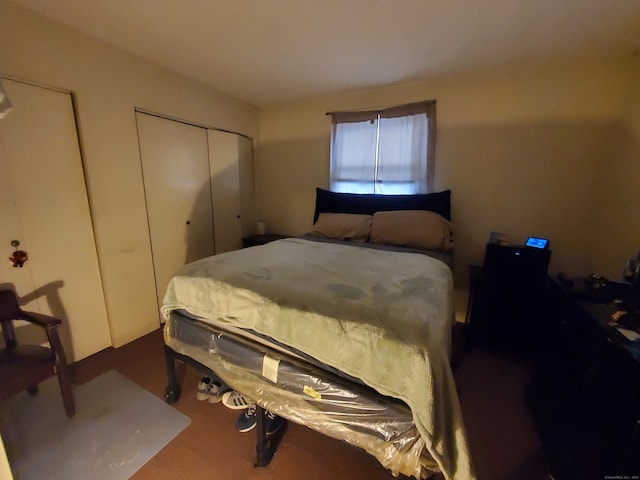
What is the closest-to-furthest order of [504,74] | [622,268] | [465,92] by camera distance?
[622,268] → [504,74] → [465,92]

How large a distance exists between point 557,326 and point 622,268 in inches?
27.4

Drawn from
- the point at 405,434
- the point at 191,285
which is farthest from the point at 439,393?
the point at 191,285

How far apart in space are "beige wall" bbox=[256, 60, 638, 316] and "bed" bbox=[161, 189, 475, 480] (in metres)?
1.13

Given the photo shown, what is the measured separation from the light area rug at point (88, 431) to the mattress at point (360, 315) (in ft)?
1.95

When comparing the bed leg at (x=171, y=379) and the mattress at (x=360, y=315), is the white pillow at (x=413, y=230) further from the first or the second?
the bed leg at (x=171, y=379)

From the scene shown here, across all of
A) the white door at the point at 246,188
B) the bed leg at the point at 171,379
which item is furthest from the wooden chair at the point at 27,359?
the white door at the point at 246,188

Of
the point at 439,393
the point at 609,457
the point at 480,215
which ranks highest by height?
the point at 480,215

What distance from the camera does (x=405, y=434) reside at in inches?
36.1

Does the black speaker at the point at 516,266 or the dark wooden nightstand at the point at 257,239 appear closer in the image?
the black speaker at the point at 516,266

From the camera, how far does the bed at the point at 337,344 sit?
2.91 ft

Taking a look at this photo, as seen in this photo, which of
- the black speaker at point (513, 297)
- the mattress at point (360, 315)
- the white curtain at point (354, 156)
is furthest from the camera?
the white curtain at point (354, 156)

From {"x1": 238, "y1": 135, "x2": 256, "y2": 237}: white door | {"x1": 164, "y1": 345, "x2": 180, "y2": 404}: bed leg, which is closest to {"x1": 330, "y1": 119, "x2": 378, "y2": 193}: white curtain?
{"x1": 238, "y1": 135, "x2": 256, "y2": 237}: white door

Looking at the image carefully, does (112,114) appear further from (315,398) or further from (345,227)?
(315,398)

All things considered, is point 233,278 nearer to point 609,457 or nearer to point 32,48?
point 609,457
